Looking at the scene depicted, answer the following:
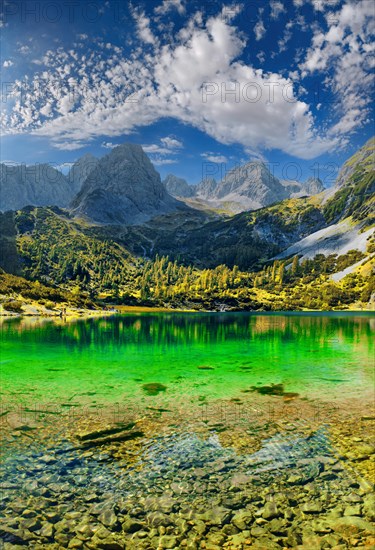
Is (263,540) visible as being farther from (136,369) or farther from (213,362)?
(213,362)

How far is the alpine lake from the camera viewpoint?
10227 mm

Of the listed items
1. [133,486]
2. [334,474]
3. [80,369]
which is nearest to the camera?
[133,486]

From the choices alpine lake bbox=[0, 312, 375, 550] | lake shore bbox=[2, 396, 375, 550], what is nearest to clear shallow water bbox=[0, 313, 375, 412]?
alpine lake bbox=[0, 312, 375, 550]

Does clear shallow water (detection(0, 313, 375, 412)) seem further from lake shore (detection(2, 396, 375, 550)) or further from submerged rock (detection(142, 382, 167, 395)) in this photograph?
lake shore (detection(2, 396, 375, 550))

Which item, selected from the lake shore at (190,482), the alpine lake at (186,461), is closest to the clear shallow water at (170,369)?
the alpine lake at (186,461)

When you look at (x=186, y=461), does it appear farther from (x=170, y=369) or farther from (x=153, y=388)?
(x=170, y=369)

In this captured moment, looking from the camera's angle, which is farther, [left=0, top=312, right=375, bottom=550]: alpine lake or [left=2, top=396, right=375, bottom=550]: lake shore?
[left=0, top=312, right=375, bottom=550]: alpine lake

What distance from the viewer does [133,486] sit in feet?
41.6

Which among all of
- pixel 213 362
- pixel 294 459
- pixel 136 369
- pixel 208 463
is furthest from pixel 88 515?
pixel 213 362

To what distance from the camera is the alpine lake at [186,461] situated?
33.6 ft

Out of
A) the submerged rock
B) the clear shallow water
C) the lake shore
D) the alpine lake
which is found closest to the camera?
the lake shore

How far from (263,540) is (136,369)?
2812 centimetres

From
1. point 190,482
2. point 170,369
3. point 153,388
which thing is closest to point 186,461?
point 190,482

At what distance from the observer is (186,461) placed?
14828 mm
